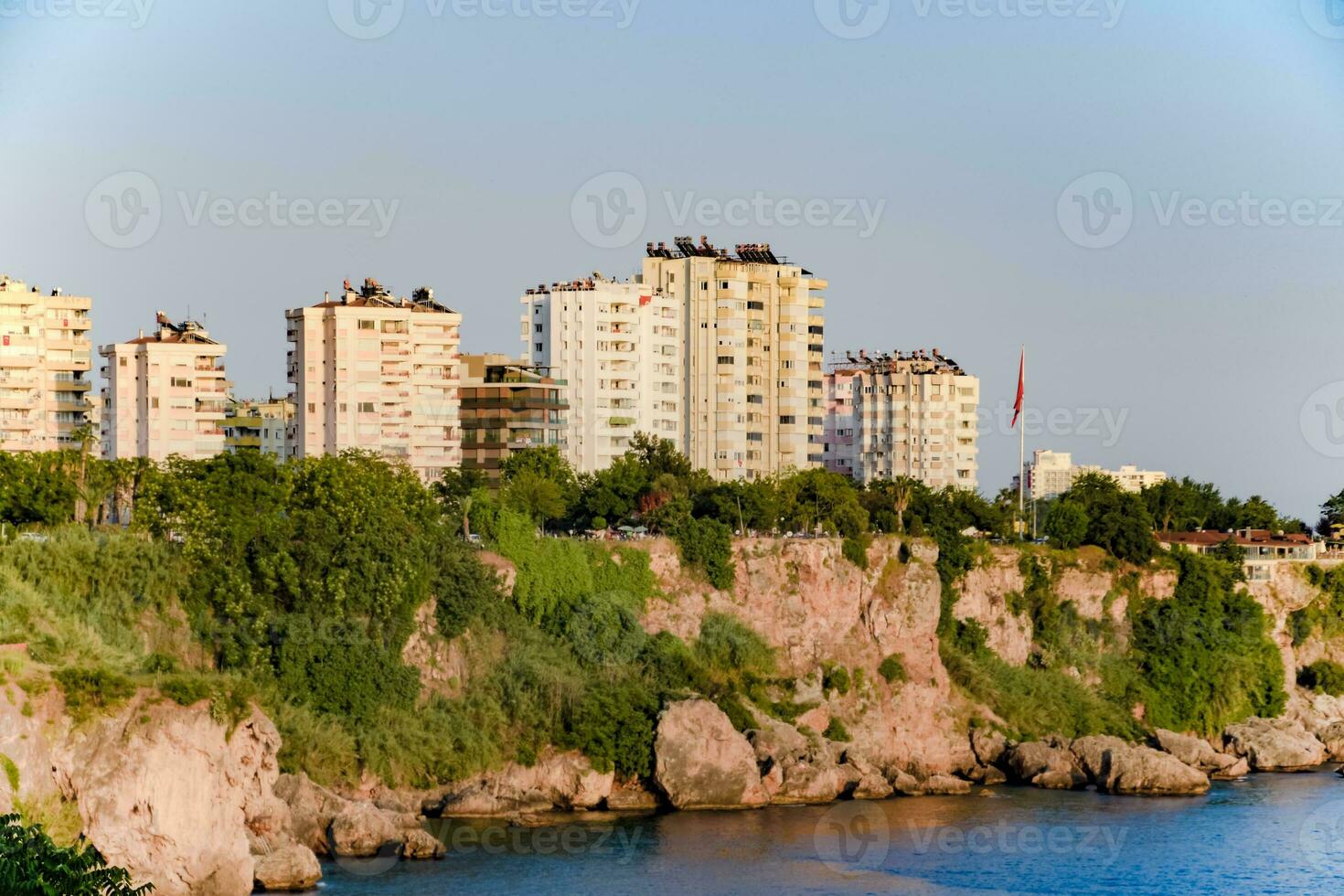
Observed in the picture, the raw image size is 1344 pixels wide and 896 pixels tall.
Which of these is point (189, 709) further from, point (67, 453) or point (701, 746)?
point (67, 453)

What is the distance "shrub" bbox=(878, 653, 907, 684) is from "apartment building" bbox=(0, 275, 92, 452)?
38728 millimetres

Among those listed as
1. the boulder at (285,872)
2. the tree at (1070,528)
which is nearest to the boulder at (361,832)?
the boulder at (285,872)

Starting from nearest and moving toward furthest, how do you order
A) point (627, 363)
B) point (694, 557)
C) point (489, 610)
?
point (489, 610) < point (694, 557) < point (627, 363)

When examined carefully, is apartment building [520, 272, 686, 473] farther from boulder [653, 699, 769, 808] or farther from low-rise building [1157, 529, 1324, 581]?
boulder [653, 699, 769, 808]

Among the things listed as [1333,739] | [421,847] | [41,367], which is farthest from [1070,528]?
[41,367]

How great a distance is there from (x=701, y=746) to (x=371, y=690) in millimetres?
9198

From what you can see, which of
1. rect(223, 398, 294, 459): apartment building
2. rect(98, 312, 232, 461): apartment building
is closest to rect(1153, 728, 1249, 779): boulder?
rect(98, 312, 232, 461): apartment building

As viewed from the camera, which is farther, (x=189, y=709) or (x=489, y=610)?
(x=489, y=610)

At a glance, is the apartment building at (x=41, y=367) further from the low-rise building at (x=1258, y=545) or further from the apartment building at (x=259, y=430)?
the low-rise building at (x=1258, y=545)

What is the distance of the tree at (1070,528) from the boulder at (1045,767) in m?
11.3

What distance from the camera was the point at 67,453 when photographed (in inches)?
2623

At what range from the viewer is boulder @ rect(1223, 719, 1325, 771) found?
68750 mm

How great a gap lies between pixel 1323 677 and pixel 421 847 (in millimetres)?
39751

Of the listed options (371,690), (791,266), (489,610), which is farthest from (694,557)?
(791,266)
